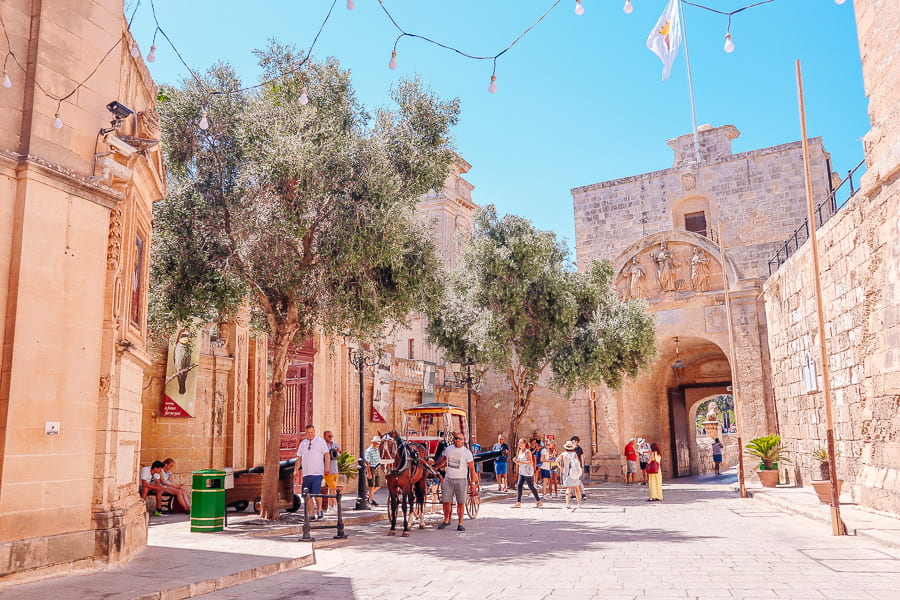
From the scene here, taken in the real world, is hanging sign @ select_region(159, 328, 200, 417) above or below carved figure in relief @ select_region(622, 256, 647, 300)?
below

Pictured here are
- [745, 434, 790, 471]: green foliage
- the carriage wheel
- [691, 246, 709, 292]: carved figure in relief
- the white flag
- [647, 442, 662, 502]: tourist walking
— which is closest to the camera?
the white flag

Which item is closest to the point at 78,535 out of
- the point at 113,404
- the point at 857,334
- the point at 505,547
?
the point at 113,404

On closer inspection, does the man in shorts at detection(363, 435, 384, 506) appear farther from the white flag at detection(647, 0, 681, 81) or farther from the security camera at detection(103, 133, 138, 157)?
the white flag at detection(647, 0, 681, 81)

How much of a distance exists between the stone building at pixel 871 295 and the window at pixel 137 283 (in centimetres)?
1064

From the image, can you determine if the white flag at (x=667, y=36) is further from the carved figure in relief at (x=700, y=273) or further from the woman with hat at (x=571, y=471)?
the carved figure in relief at (x=700, y=273)

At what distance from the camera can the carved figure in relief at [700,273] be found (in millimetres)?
24469

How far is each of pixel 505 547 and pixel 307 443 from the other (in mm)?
4512

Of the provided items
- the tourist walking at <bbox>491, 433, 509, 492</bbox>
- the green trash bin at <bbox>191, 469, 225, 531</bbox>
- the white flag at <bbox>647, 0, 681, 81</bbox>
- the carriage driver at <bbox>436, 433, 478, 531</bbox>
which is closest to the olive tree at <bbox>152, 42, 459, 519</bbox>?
the green trash bin at <bbox>191, 469, 225, 531</bbox>

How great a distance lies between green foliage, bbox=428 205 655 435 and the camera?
65.8ft

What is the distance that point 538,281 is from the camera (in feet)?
68.1

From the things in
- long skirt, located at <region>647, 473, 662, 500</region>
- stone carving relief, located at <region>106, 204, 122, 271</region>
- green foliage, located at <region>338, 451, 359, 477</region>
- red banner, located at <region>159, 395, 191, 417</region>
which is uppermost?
stone carving relief, located at <region>106, 204, 122, 271</region>

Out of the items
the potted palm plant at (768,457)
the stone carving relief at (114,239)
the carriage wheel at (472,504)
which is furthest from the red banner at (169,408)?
the potted palm plant at (768,457)

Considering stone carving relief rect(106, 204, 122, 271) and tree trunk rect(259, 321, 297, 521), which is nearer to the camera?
stone carving relief rect(106, 204, 122, 271)

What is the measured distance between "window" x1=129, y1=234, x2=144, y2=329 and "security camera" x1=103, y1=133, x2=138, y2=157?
1.15 metres
